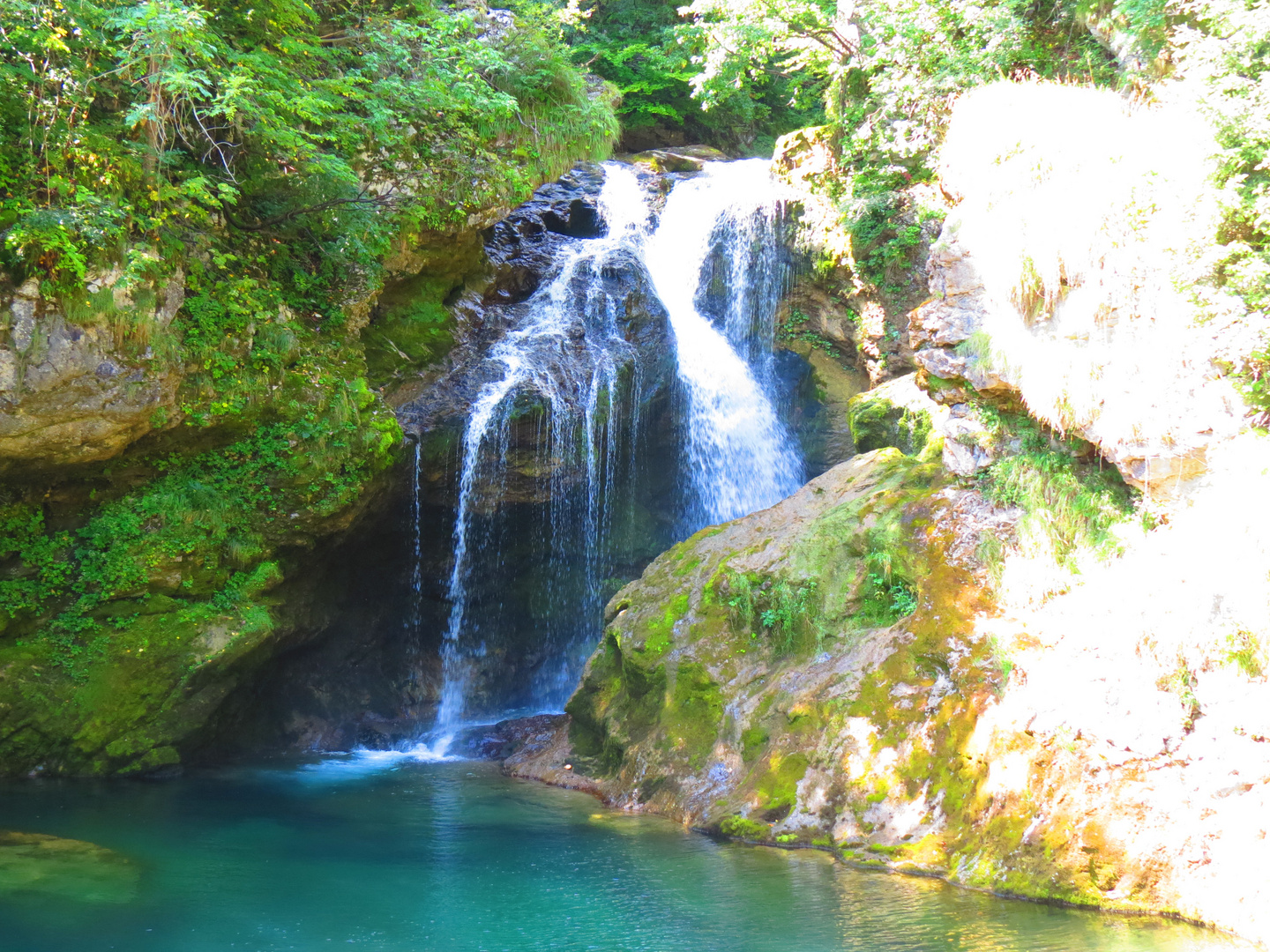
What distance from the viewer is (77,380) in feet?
25.1

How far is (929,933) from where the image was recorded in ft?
17.0

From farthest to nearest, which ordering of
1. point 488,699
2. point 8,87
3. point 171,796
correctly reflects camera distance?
point 488,699, point 171,796, point 8,87

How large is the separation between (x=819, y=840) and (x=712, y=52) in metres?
12.0

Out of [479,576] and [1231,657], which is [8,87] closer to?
[479,576]

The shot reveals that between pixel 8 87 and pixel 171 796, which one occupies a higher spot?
pixel 8 87

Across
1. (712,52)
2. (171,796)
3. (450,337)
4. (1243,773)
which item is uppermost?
(712,52)

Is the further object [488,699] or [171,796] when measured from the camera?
[488,699]

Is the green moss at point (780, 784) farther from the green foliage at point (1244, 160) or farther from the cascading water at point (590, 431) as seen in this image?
the cascading water at point (590, 431)

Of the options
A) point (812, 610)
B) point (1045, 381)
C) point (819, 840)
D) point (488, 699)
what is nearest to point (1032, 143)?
point (1045, 381)

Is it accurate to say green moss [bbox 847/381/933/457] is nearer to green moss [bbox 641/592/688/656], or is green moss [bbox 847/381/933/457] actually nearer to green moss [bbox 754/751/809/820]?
green moss [bbox 641/592/688/656]

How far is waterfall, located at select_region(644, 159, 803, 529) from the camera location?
12953 millimetres

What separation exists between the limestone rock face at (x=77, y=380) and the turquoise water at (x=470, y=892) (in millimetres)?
3261

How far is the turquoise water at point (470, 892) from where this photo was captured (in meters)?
5.15

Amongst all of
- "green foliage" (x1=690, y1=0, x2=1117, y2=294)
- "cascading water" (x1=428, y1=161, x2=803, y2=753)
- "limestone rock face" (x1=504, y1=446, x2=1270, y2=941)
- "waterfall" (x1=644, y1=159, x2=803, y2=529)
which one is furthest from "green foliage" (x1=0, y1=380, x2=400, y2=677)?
"green foliage" (x1=690, y1=0, x2=1117, y2=294)
